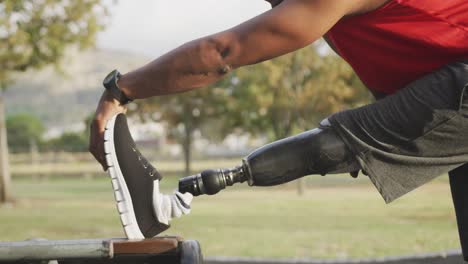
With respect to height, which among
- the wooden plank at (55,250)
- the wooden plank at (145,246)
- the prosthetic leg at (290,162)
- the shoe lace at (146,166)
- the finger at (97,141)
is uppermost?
the finger at (97,141)

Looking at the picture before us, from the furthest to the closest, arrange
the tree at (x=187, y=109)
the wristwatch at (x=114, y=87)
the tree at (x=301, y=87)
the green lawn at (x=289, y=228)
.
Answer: the tree at (x=187, y=109)
the tree at (x=301, y=87)
the green lawn at (x=289, y=228)
the wristwatch at (x=114, y=87)

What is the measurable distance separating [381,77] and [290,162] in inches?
15.6

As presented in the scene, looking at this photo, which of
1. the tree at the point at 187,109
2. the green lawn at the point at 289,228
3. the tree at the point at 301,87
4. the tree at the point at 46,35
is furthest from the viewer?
the tree at the point at 187,109

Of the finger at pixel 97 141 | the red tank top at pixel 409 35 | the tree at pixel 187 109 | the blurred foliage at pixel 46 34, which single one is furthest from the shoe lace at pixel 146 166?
the tree at pixel 187 109

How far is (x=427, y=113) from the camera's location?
2.09 m

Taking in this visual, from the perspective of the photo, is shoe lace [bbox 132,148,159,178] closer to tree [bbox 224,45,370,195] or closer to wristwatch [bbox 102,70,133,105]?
wristwatch [bbox 102,70,133,105]

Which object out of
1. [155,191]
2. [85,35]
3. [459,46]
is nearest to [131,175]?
[155,191]

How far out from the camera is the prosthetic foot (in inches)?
87.6

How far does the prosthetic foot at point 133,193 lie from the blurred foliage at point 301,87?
21898 millimetres

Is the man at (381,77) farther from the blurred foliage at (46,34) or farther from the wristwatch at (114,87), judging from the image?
the blurred foliage at (46,34)

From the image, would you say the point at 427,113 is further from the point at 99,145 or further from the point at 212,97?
the point at 212,97

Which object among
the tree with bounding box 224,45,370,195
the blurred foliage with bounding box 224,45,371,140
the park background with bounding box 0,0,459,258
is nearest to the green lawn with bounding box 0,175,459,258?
the park background with bounding box 0,0,459,258

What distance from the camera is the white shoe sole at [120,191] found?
2215mm

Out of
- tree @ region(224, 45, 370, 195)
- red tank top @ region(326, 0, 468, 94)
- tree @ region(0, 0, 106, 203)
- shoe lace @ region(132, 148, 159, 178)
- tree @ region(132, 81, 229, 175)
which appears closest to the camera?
red tank top @ region(326, 0, 468, 94)
